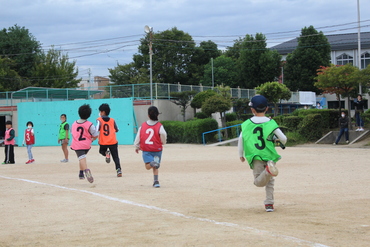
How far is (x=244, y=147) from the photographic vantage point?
7.45m

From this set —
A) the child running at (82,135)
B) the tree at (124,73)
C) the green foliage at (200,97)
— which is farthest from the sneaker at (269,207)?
the tree at (124,73)

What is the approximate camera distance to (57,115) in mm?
34250

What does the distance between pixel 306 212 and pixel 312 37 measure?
175ft

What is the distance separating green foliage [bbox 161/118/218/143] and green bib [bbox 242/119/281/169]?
21.8 metres

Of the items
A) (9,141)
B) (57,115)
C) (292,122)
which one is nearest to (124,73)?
(57,115)

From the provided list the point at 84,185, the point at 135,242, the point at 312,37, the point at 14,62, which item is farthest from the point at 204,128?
the point at 14,62

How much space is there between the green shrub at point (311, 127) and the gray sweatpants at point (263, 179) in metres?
19.2

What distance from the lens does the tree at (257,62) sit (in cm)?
5841

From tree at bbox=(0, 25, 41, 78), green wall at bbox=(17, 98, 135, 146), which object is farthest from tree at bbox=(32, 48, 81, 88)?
green wall at bbox=(17, 98, 135, 146)

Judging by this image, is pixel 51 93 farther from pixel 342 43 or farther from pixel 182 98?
pixel 342 43

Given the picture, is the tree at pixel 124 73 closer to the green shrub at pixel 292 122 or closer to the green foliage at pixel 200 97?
the green foliage at pixel 200 97

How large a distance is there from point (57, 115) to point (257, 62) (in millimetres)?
31363

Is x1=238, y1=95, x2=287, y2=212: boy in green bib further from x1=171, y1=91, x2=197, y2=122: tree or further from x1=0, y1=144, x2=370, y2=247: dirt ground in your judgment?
x1=171, y1=91, x2=197, y2=122: tree

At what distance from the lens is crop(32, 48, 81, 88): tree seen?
56.3 m
